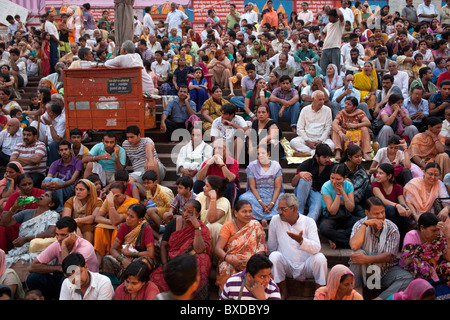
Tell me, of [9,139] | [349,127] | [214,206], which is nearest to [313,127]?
[349,127]

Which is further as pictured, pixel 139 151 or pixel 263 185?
pixel 139 151

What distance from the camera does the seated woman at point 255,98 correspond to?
7.87 m

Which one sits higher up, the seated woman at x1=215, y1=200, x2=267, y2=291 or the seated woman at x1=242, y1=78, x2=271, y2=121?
the seated woman at x1=242, y1=78, x2=271, y2=121

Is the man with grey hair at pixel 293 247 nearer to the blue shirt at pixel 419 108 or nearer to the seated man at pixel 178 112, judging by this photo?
the seated man at pixel 178 112

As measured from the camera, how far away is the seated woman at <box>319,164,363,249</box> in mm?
5254

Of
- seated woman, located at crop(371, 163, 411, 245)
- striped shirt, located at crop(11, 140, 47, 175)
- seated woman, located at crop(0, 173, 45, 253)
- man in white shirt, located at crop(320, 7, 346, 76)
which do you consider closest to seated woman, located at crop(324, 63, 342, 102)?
man in white shirt, located at crop(320, 7, 346, 76)

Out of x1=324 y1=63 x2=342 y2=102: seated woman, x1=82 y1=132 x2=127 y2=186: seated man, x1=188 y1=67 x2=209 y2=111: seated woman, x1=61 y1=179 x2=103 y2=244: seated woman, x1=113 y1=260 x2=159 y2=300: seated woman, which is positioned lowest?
x1=113 y1=260 x2=159 y2=300: seated woman

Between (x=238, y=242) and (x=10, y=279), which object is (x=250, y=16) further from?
(x=10, y=279)

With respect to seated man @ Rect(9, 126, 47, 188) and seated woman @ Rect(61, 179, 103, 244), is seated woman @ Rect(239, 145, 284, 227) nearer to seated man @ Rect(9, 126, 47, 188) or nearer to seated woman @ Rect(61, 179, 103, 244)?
seated woman @ Rect(61, 179, 103, 244)

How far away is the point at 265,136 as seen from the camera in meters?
6.84

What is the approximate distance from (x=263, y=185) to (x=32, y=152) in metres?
3.46

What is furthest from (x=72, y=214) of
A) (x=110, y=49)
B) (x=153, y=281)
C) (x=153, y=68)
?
(x=110, y=49)

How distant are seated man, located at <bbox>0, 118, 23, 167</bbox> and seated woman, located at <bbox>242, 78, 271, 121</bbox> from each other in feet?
12.3
